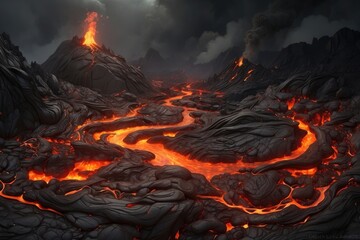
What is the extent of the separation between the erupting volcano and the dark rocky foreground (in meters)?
0.06

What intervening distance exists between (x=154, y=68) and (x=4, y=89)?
177 ft

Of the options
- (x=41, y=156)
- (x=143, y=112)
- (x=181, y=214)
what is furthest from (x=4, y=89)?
(x=181, y=214)

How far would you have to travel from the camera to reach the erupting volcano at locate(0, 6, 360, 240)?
1008 centimetres

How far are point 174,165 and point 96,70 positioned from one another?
746 inches

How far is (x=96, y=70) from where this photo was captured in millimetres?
27812

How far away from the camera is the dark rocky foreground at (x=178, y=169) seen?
10.0 metres

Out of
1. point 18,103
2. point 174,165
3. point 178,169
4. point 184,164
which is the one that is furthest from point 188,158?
point 18,103

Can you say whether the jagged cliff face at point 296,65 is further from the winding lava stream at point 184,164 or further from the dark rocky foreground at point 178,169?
the winding lava stream at point 184,164

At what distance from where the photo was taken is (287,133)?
16203 millimetres

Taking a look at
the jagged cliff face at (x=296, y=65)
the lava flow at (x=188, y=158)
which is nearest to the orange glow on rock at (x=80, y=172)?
the lava flow at (x=188, y=158)

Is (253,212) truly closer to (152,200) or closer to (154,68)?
(152,200)

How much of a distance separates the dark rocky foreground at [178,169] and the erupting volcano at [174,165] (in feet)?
0.18

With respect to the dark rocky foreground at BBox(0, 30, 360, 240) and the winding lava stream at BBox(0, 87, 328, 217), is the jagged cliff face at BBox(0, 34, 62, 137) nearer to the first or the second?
the dark rocky foreground at BBox(0, 30, 360, 240)

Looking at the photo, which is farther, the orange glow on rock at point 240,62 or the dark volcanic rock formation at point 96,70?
the orange glow on rock at point 240,62
